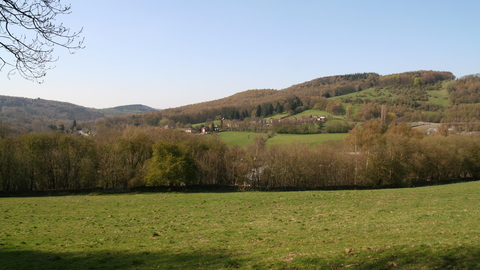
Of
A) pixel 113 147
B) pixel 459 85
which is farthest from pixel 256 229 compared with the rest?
pixel 459 85

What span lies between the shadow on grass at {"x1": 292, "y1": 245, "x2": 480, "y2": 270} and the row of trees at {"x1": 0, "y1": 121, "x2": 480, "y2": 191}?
35510mm

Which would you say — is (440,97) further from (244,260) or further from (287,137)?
(244,260)

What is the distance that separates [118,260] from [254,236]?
19.5ft

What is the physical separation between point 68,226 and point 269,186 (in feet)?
113

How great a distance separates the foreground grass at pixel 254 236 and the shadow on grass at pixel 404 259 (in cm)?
3

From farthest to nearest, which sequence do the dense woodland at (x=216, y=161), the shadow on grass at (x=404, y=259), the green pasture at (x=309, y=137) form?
the green pasture at (x=309, y=137) → the dense woodland at (x=216, y=161) → the shadow on grass at (x=404, y=259)

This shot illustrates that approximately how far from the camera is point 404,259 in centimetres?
858

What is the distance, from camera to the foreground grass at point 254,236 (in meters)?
9.30

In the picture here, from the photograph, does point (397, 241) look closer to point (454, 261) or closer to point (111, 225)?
point (454, 261)

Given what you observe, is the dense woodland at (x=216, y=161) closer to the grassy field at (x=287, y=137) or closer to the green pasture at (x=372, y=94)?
the grassy field at (x=287, y=137)

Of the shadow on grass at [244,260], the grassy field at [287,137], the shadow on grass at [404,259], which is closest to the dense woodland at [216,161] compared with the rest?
the grassy field at [287,137]

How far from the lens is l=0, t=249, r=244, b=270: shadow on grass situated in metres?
9.65

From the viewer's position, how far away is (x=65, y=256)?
36.9 ft

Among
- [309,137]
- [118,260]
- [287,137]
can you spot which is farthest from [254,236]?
[309,137]
